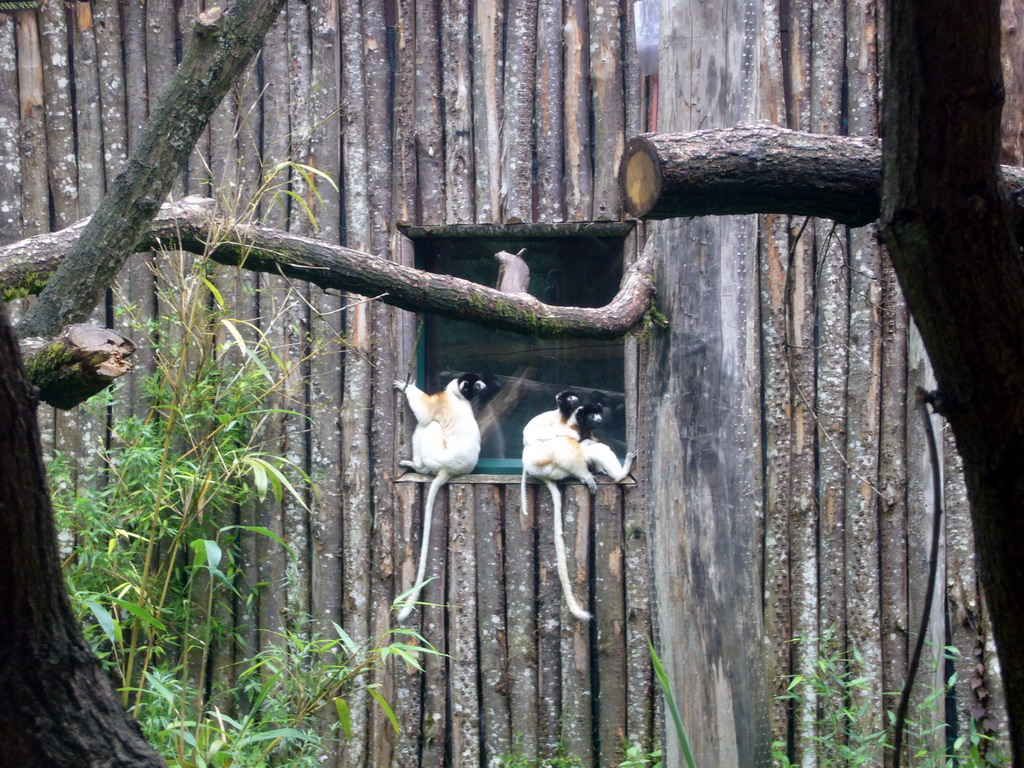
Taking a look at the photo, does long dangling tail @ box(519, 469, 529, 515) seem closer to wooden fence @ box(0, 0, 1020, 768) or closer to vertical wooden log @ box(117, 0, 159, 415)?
wooden fence @ box(0, 0, 1020, 768)

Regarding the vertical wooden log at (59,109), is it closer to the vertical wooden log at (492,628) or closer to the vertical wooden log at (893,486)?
the vertical wooden log at (492,628)

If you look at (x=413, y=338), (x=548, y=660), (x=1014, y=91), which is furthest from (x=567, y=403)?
(x=1014, y=91)

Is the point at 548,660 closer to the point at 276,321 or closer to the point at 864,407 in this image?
the point at 864,407

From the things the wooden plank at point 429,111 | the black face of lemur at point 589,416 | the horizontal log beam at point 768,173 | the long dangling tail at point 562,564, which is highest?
the wooden plank at point 429,111

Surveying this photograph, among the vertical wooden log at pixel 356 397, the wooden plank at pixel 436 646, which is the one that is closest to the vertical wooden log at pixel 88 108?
the vertical wooden log at pixel 356 397

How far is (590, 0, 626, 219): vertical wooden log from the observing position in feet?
13.1

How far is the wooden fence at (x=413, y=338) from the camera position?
3.90m

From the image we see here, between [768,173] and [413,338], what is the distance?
9.17ft

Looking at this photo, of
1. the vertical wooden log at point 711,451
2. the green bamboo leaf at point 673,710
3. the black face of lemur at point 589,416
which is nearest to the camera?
the green bamboo leaf at point 673,710

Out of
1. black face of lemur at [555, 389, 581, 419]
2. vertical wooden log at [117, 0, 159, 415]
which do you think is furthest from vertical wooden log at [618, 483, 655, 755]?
vertical wooden log at [117, 0, 159, 415]

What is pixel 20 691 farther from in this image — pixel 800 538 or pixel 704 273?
pixel 800 538

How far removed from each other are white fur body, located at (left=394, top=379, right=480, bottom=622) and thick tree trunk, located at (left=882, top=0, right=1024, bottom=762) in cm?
312

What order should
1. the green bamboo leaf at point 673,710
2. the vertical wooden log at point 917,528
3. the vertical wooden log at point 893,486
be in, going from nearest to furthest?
1. the green bamboo leaf at point 673,710
2. the vertical wooden log at point 917,528
3. the vertical wooden log at point 893,486

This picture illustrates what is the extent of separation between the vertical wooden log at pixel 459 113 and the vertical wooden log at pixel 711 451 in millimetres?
1623
